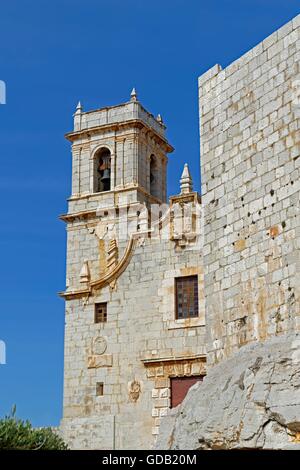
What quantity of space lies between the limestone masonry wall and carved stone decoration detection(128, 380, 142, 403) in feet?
30.3

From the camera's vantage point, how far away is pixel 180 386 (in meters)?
21.8

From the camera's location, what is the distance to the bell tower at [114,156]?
24953 mm

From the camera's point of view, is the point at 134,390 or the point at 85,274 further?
the point at 85,274

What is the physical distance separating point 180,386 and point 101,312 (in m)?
3.28

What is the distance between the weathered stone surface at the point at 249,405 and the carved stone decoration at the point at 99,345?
35.1 ft

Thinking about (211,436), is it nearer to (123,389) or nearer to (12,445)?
(12,445)

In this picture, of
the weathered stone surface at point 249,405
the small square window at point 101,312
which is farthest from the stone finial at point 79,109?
the weathered stone surface at point 249,405

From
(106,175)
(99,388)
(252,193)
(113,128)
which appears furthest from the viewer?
(106,175)

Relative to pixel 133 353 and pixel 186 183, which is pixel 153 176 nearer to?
pixel 186 183

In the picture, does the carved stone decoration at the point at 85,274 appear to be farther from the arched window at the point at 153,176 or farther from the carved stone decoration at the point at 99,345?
the arched window at the point at 153,176

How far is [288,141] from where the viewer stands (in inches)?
464

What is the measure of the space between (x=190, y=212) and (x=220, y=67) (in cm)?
908

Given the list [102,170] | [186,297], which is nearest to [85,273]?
[186,297]
